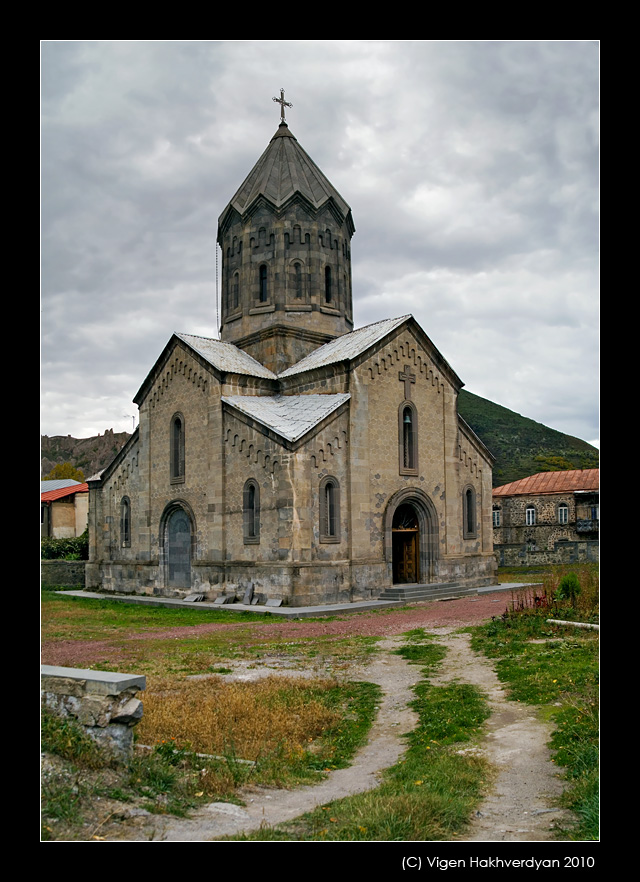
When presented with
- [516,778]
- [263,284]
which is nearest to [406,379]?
[263,284]

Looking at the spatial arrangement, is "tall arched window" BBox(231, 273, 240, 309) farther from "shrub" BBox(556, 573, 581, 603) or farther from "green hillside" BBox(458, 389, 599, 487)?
"green hillside" BBox(458, 389, 599, 487)

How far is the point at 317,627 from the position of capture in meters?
17.9

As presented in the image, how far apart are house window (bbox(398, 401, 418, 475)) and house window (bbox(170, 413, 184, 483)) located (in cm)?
824

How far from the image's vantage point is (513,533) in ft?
162

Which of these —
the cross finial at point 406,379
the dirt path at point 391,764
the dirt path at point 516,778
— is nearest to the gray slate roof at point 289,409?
the cross finial at point 406,379

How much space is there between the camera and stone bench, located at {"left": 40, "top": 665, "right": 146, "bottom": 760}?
6320 millimetres

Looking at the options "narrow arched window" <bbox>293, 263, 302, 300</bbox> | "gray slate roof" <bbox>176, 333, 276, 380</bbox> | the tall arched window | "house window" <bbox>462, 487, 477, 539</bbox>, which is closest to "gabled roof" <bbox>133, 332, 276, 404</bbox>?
"gray slate roof" <bbox>176, 333, 276, 380</bbox>

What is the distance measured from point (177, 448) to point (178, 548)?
12.5 ft

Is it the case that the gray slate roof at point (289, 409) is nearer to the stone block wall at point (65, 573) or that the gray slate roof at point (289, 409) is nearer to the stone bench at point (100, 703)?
the stone block wall at point (65, 573)

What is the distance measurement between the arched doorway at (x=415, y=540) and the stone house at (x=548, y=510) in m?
17.5

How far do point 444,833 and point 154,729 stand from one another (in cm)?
364

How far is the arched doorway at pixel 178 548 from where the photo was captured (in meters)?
Result: 26.4

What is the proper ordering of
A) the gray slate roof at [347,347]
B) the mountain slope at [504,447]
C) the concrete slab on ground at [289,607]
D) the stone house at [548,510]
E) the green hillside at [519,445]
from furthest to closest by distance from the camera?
1. the mountain slope at [504,447]
2. the green hillside at [519,445]
3. the stone house at [548,510]
4. the gray slate roof at [347,347]
5. the concrete slab on ground at [289,607]
